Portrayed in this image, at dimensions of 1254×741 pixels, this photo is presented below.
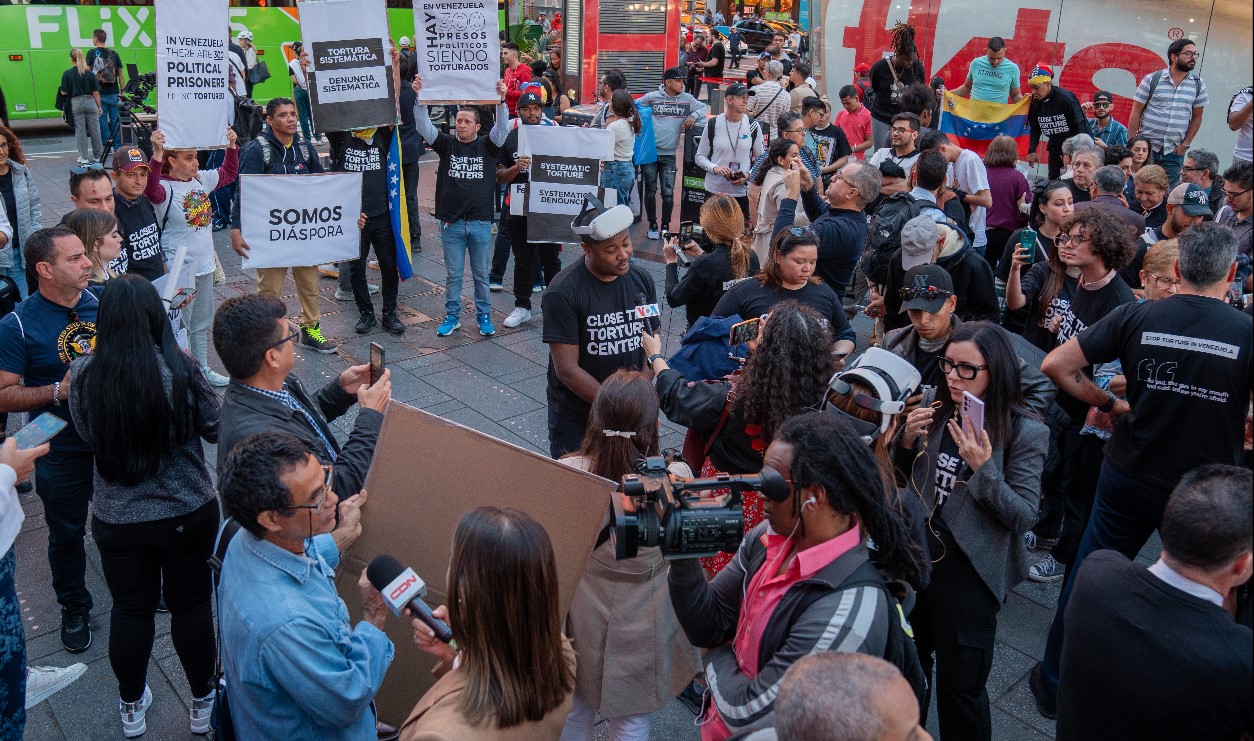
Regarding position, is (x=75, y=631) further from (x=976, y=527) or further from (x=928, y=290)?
(x=928, y=290)

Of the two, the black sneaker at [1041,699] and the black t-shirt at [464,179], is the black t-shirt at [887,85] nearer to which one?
the black t-shirt at [464,179]

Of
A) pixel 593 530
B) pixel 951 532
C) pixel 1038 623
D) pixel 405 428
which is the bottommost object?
pixel 1038 623

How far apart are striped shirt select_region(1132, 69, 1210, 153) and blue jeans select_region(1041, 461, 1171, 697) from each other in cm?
748

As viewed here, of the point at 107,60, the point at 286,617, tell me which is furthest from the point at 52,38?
the point at 286,617

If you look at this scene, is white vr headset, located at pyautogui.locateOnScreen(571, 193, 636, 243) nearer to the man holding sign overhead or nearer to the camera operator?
the camera operator

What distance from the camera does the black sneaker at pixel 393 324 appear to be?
8.33m

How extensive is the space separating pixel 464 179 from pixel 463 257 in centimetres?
71

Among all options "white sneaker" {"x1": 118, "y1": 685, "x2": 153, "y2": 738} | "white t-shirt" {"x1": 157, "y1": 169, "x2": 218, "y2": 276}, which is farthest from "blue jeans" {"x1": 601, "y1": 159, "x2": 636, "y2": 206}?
"white sneaker" {"x1": 118, "y1": 685, "x2": 153, "y2": 738}

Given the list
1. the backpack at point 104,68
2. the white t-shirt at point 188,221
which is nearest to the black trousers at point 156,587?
the white t-shirt at point 188,221

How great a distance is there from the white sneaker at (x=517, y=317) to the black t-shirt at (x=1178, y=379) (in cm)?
559

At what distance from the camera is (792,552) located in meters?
2.44

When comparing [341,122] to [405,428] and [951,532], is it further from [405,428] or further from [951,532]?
[951,532]

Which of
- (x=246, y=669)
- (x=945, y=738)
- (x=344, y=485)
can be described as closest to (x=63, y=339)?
(x=344, y=485)

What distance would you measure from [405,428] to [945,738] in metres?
2.27
